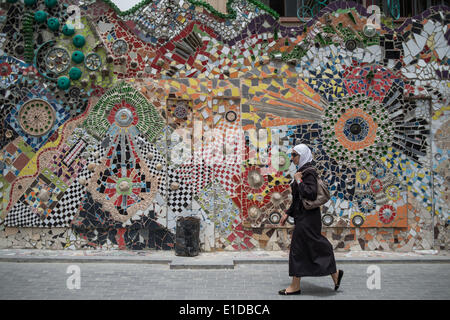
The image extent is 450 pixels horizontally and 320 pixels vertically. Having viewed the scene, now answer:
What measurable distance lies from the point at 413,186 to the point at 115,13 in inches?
249

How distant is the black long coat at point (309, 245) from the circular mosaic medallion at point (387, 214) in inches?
115

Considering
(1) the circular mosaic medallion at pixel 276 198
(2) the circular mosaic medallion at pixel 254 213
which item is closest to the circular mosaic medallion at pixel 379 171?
(1) the circular mosaic medallion at pixel 276 198

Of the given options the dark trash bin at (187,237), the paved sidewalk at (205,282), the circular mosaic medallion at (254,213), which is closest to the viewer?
the paved sidewalk at (205,282)

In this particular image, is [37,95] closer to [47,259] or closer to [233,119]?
[47,259]

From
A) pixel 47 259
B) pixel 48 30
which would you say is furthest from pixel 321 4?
pixel 47 259

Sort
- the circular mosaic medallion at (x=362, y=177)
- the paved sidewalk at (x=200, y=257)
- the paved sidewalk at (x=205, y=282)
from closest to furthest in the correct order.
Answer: the paved sidewalk at (x=205, y=282)
the paved sidewalk at (x=200, y=257)
the circular mosaic medallion at (x=362, y=177)

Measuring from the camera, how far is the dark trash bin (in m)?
7.64

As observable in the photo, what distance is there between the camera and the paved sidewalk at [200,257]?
7.20 m

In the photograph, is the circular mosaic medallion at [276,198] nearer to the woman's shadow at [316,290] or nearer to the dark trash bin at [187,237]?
the dark trash bin at [187,237]

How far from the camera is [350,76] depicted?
326 inches

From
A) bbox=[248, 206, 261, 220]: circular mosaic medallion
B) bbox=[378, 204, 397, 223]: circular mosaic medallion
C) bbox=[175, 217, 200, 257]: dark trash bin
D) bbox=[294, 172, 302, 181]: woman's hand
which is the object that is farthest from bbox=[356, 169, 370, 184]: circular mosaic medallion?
bbox=[175, 217, 200, 257]: dark trash bin

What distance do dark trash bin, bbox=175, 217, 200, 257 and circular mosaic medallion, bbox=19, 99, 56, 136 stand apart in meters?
3.03

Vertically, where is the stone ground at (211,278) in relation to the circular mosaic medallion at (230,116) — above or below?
below

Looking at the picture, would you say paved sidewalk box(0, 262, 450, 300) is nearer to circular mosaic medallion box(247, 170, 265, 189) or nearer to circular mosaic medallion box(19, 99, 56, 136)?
circular mosaic medallion box(247, 170, 265, 189)
